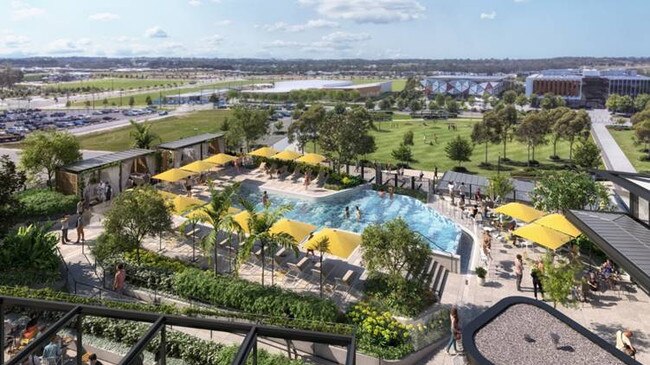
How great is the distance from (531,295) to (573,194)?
26.0 feet

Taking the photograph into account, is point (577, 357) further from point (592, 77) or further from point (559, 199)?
point (592, 77)

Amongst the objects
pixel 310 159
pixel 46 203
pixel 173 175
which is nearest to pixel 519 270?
pixel 310 159

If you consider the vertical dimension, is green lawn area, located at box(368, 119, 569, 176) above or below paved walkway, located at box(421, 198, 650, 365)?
above

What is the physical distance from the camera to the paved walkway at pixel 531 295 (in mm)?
16266

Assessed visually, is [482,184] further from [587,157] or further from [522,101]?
[522,101]

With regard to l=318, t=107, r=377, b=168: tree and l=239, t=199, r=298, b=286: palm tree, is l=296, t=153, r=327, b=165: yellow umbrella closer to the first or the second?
l=318, t=107, r=377, b=168: tree

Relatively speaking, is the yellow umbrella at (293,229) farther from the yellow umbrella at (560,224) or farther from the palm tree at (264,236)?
the yellow umbrella at (560,224)

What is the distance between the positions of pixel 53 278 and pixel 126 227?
127 inches

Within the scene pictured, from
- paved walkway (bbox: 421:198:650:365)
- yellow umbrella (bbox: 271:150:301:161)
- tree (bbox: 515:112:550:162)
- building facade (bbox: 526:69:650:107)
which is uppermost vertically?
building facade (bbox: 526:69:650:107)

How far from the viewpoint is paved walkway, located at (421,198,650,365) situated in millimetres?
16266

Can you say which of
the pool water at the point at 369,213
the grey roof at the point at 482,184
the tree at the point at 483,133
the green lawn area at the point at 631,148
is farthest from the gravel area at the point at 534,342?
the green lawn area at the point at 631,148

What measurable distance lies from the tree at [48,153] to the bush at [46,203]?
87.0 inches

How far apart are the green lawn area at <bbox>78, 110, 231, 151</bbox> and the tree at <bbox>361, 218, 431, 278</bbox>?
2164 inches

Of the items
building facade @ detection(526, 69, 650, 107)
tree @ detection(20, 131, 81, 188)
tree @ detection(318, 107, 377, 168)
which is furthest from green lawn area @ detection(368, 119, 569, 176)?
building facade @ detection(526, 69, 650, 107)
